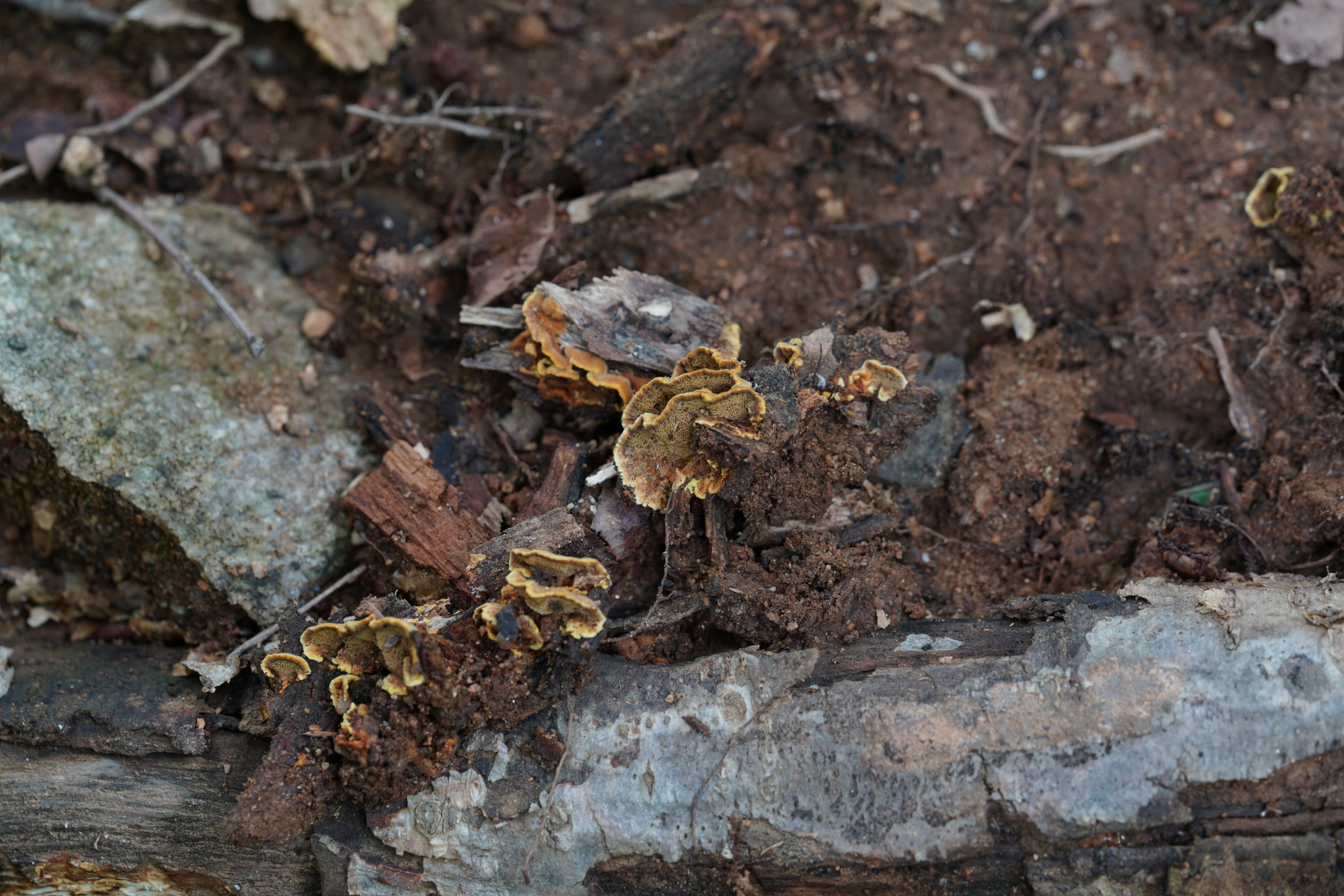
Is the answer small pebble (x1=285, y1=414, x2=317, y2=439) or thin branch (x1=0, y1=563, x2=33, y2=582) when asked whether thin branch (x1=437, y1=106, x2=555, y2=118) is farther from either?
thin branch (x1=0, y1=563, x2=33, y2=582)

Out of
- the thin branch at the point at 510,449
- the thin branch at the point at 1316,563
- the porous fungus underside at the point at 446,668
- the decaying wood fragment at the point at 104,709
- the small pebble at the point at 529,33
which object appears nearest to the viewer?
the porous fungus underside at the point at 446,668

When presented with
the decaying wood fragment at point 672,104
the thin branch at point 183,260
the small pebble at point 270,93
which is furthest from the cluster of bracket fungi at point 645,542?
the small pebble at point 270,93

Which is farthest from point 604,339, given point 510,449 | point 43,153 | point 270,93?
point 43,153

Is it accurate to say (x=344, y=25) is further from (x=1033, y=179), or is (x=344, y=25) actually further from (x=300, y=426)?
(x=1033, y=179)

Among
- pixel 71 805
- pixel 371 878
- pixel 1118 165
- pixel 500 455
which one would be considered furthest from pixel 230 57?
pixel 1118 165

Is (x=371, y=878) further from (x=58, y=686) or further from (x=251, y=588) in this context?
(x=58, y=686)

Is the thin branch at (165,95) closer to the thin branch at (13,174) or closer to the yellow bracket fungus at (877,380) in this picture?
the thin branch at (13,174)
